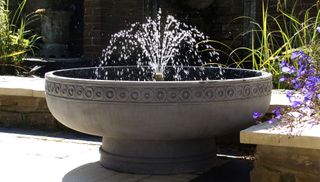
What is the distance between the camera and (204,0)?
8680mm

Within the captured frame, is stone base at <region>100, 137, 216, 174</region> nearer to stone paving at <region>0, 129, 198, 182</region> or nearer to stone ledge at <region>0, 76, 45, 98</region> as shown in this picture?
stone paving at <region>0, 129, 198, 182</region>

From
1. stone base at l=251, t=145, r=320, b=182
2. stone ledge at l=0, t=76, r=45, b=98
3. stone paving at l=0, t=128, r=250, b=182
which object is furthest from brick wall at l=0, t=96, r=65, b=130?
stone base at l=251, t=145, r=320, b=182

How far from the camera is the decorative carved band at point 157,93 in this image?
3096 mm

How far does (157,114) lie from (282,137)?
2.34 ft

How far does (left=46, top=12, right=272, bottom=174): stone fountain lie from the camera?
10.2 feet

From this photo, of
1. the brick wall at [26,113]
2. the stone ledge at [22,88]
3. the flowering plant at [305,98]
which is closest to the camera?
the flowering plant at [305,98]

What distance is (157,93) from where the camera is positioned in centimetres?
310

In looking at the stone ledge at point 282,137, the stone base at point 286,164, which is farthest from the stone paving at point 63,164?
the stone ledge at point 282,137

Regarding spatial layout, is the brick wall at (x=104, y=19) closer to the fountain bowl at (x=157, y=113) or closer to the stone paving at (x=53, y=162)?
the stone paving at (x=53, y=162)

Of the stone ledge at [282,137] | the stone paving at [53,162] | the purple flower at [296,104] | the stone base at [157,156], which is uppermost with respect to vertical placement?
the purple flower at [296,104]

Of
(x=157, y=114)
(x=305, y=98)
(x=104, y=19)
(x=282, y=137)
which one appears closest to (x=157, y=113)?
(x=157, y=114)

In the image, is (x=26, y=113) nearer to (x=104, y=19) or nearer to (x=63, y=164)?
(x=63, y=164)

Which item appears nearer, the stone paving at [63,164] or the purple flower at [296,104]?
the purple flower at [296,104]

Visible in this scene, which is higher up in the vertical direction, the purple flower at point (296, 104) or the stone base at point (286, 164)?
the purple flower at point (296, 104)
